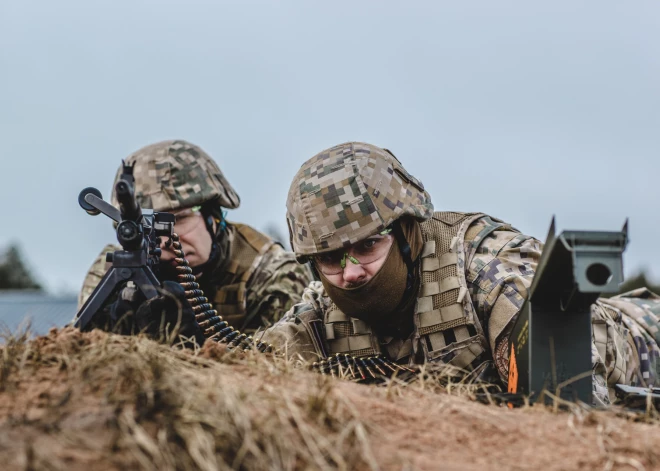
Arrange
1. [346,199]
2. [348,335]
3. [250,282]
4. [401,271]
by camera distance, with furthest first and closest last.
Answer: [250,282] < [348,335] < [401,271] < [346,199]

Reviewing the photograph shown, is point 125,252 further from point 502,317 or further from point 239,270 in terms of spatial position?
point 239,270

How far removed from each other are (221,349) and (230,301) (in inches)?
149

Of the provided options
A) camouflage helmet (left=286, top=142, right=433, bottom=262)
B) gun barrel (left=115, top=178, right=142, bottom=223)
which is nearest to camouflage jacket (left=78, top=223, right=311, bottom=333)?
camouflage helmet (left=286, top=142, right=433, bottom=262)

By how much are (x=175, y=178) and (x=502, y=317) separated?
11.7 feet

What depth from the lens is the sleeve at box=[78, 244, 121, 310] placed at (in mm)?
7164

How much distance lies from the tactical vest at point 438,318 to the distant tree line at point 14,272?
71.9 ft

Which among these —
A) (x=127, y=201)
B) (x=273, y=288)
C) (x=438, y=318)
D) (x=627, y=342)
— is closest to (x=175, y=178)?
(x=273, y=288)

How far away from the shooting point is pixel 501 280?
4207 mm

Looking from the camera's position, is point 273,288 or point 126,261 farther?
point 273,288

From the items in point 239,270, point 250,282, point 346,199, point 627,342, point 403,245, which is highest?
point 346,199

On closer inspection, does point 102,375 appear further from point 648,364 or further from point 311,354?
point 648,364

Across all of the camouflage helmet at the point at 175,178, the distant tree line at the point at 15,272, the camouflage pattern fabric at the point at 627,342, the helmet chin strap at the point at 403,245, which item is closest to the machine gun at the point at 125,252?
the helmet chin strap at the point at 403,245

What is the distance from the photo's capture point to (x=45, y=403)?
2307 mm

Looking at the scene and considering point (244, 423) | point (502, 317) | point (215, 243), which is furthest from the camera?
point (215, 243)
